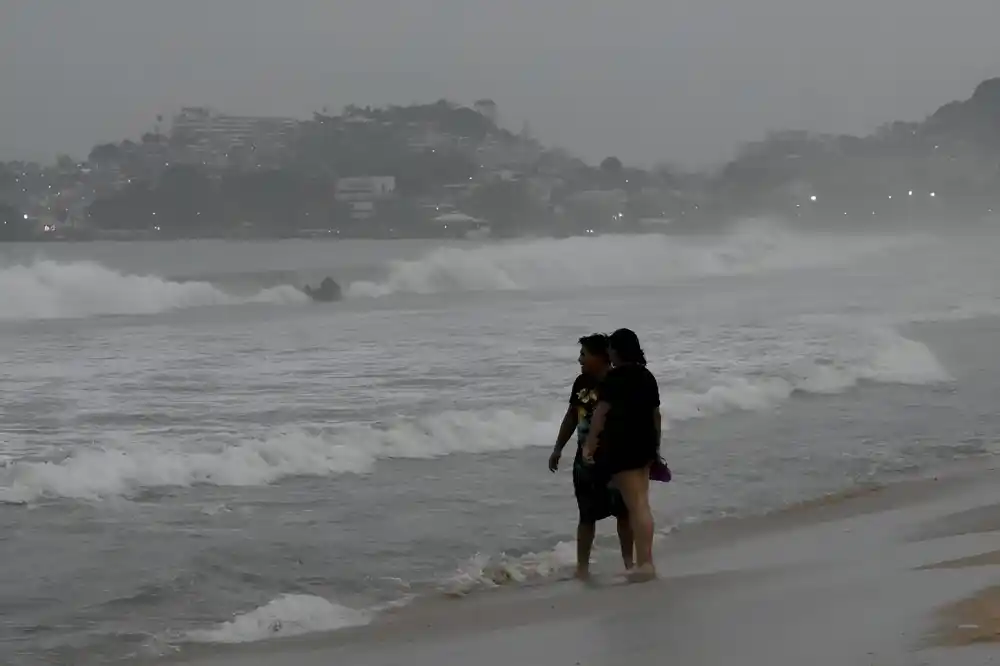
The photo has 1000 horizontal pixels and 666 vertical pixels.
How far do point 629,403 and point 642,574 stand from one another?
104 centimetres

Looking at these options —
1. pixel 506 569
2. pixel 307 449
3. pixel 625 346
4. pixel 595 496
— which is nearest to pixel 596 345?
pixel 625 346

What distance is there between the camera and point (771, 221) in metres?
158

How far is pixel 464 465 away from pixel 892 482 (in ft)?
13.0

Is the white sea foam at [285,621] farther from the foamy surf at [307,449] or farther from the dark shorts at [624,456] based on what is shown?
the foamy surf at [307,449]

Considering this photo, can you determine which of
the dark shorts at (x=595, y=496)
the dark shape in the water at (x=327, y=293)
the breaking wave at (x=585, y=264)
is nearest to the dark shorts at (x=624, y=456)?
the dark shorts at (x=595, y=496)

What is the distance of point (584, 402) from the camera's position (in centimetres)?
840

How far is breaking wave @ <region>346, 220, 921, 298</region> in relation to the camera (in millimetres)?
60938

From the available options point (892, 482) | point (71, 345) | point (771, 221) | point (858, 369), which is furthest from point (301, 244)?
point (892, 482)

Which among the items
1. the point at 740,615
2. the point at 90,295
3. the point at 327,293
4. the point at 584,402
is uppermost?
the point at 90,295

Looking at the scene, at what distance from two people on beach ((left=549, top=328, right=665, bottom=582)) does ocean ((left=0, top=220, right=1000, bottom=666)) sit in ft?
2.08

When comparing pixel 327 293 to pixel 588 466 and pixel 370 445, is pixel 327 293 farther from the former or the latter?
pixel 588 466

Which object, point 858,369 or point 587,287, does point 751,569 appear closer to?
point 858,369

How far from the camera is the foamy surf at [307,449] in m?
12.3

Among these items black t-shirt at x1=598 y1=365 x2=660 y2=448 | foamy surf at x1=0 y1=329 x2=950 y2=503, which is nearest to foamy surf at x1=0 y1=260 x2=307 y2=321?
foamy surf at x1=0 y1=329 x2=950 y2=503
